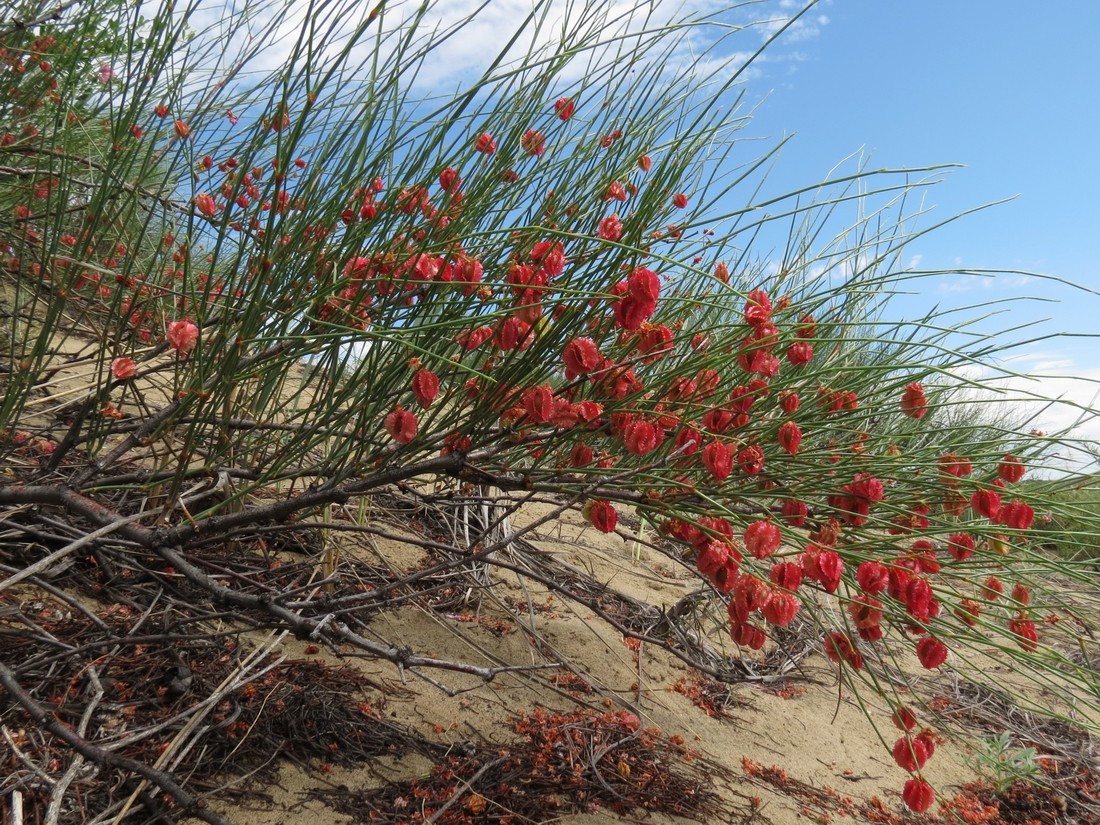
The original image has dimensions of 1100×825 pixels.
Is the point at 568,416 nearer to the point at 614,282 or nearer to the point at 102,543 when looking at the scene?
the point at 614,282

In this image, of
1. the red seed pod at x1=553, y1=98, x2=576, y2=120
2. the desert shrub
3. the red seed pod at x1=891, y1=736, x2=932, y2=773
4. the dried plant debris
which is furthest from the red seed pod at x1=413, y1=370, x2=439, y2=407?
the red seed pod at x1=891, y1=736, x2=932, y2=773

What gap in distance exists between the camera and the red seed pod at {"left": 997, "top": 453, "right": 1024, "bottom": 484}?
4.65 ft

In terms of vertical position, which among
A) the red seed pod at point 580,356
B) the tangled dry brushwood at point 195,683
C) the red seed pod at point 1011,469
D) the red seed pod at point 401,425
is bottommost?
the tangled dry brushwood at point 195,683

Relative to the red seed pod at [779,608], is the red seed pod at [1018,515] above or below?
above

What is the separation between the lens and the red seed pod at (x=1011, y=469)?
4.65 feet

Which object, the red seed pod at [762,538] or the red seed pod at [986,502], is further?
the red seed pod at [986,502]

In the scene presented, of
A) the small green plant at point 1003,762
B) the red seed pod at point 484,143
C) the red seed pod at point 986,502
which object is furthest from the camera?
the small green plant at point 1003,762

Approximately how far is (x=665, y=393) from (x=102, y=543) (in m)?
1.31

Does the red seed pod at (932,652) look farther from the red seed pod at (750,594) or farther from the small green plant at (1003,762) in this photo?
the small green plant at (1003,762)

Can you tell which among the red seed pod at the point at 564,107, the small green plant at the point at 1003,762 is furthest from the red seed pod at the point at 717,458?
the small green plant at the point at 1003,762

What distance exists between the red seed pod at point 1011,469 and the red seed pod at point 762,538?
599mm

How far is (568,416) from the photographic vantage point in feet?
4.09

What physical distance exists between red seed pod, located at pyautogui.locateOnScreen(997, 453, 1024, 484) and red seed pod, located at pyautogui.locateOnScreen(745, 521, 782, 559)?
599mm

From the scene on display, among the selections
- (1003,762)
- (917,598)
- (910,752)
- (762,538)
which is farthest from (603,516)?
(1003,762)
